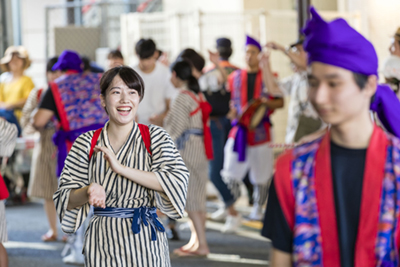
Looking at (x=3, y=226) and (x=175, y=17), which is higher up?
(x=175, y=17)

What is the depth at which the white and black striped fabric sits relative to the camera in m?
4.32

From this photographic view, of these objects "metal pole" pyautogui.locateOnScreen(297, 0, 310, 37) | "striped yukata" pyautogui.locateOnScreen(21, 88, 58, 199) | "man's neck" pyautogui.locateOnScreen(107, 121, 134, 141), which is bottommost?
"striped yukata" pyautogui.locateOnScreen(21, 88, 58, 199)

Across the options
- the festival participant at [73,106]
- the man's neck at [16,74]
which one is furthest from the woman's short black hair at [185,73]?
the man's neck at [16,74]

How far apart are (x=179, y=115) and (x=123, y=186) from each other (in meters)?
2.10

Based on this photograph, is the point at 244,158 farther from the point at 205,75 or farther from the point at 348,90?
the point at 348,90

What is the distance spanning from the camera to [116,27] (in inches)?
388

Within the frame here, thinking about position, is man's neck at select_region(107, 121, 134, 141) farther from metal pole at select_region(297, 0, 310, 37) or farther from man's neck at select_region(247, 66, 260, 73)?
man's neck at select_region(247, 66, 260, 73)

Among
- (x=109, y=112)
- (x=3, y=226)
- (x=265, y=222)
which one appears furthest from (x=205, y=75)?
(x=265, y=222)

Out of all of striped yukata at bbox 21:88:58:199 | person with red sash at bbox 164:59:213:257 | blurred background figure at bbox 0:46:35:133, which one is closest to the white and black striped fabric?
person with red sash at bbox 164:59:213:257

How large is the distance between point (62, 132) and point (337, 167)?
2984 mm

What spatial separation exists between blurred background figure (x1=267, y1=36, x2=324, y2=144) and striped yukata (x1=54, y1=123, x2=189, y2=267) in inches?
90.4

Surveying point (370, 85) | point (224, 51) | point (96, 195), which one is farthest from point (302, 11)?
point (370, 85)

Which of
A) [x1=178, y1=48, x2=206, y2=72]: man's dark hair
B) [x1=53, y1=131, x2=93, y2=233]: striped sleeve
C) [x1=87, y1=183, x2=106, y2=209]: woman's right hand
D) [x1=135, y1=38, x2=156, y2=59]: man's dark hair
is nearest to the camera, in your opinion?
[x1=87, y1=183, x2=106, y2=209]: woman's right hand

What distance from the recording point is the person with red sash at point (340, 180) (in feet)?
4.69
